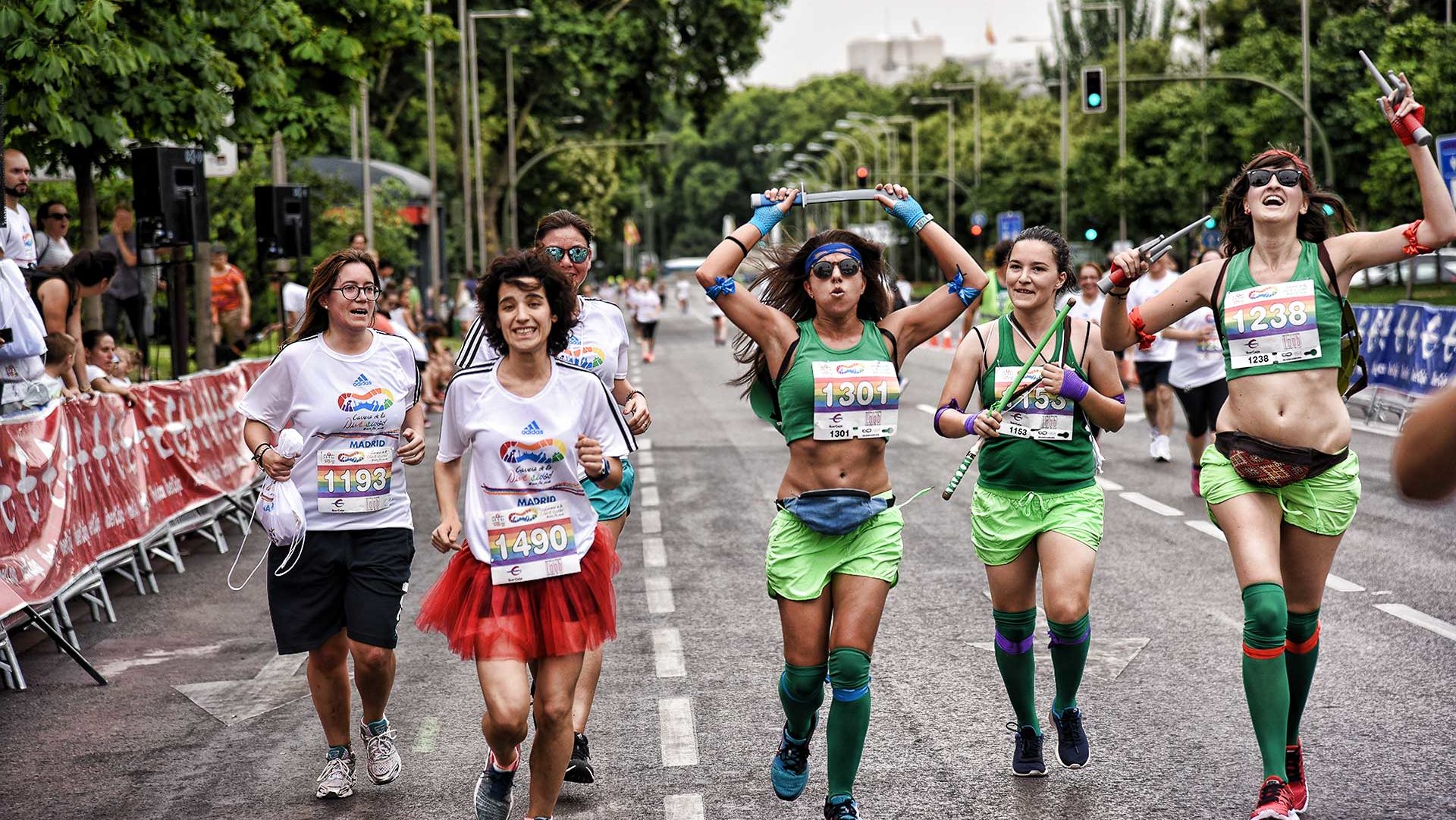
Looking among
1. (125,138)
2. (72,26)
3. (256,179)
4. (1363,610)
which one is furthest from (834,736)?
(256,179)

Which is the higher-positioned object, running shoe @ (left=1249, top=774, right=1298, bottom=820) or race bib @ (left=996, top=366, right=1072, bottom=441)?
race bib @ (left=996, top=366, right=1072, bottom=441)

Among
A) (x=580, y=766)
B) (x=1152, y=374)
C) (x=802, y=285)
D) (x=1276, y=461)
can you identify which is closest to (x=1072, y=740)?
(x=1276, y=461)

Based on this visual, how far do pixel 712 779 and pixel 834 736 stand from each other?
837 millimetres

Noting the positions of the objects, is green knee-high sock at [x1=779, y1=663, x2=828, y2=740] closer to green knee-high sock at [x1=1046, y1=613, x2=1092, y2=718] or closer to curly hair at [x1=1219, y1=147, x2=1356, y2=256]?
green knee-high sock at [x1=1046, y1=613, x2=1092, y2=718]

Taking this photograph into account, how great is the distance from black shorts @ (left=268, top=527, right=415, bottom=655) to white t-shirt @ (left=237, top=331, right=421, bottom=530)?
0.25 feet

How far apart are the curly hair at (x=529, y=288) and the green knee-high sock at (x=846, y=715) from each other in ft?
4.28

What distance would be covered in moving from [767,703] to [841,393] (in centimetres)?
204

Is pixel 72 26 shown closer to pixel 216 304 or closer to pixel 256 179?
pixel 216 304

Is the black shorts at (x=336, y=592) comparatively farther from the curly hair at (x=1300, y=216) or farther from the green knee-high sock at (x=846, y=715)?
the curly hair at (x=1300, y=216)

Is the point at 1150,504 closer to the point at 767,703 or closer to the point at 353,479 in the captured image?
the point at 767,703

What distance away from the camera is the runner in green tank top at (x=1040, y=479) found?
19.5 ft

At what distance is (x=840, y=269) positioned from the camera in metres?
5.61

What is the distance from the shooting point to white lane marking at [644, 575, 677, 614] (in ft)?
30.7

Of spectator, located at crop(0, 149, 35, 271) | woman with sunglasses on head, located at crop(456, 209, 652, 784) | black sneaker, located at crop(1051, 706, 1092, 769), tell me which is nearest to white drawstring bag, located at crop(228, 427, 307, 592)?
woman with sunglasses on head, located at crop(456, 209, 652, 784)
